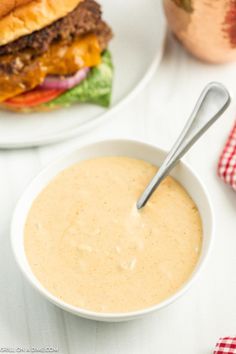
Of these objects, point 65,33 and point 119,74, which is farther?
point 119,74

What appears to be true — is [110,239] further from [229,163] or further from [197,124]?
[229,163]

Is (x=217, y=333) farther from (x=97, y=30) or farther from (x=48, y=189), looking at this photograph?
(x=97, y=30)

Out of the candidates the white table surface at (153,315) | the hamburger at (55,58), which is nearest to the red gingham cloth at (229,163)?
the white table surface at (153,315)

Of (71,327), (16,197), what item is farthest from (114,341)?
(16,197)

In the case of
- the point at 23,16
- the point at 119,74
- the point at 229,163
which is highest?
the point at 23,16

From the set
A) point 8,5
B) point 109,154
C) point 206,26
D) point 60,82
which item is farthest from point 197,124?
point 8,5

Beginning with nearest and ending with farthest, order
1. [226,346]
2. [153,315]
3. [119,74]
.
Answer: [226,346] < [153,315] < [119,74]

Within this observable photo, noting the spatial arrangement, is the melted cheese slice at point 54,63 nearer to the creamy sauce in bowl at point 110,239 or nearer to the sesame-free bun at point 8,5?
the sesame-free bun at point 8,5
